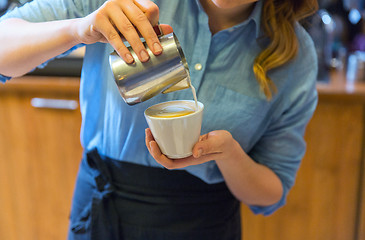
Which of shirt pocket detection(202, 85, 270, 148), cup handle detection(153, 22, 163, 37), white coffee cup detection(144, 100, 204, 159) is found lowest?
shirt pocket detection(202, 85, 270, 148)

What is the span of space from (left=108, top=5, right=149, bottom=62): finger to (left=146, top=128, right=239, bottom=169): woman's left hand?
15 cm

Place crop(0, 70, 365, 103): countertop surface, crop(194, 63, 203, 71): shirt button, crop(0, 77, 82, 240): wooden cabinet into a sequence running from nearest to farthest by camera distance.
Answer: crop(194, 63, 203, 71): shirt button < crop(0, 70, 365, 103): countertop surface < crop(0, 77, 82, 240): wooden cabinet

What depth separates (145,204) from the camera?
0.86m

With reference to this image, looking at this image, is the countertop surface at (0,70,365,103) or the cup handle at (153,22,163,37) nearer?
the cup handle at (153,22,163,37)

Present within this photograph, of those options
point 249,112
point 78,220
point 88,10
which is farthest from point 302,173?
point 88,10

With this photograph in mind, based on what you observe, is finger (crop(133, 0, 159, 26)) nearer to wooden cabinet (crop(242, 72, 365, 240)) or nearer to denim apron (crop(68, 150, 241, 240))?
denim apron (crop(68, 150, 241, 240))

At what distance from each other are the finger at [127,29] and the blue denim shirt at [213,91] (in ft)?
0.73

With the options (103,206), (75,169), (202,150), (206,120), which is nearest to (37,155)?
(75,169)

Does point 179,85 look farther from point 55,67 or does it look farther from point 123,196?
point 55,67

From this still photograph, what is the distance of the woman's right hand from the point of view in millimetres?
538

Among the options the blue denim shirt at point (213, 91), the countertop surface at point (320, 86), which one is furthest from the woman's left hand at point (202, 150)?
the countertop surface at point (320, 86)

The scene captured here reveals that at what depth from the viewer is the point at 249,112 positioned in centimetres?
81

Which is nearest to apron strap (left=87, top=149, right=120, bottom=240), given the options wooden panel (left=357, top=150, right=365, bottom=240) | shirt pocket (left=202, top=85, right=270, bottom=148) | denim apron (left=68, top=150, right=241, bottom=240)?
denim apron (left=68, top=150, right=241, bottom=240)

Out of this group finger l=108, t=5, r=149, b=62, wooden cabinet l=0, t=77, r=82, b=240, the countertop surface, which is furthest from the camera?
wooden cabinet l=0, t=77, r=82, b=240
